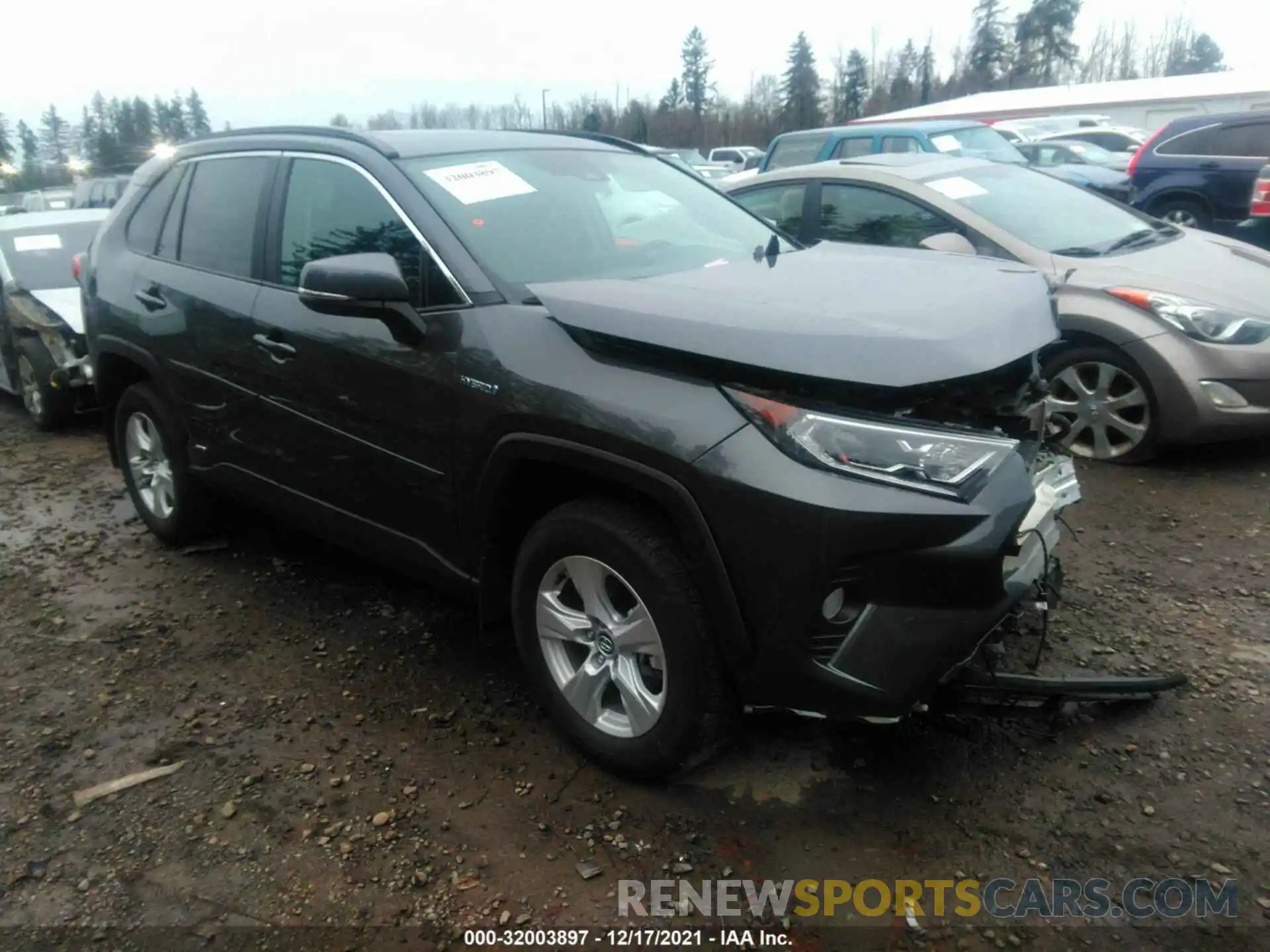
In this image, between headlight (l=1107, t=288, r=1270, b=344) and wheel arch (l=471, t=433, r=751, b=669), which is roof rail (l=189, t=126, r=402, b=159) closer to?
wheel arch (l=471, t=433, r=751, b=669)

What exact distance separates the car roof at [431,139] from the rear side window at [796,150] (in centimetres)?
761

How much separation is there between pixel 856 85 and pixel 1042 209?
Result: 65520mm

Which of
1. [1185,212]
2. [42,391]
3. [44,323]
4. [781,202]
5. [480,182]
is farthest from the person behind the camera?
[1185,212]

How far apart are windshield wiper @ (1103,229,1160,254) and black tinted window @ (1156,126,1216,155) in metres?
6.86

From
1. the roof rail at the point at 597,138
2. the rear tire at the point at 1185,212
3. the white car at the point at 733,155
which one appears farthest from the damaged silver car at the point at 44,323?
the white car at the point at 733,155

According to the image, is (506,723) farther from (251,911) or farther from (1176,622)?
(1176,622)

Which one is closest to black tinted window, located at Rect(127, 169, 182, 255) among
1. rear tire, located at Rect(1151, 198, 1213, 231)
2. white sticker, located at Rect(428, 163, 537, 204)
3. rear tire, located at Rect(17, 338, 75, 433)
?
white sticker, located at Rect(428, 163, 537, 204)

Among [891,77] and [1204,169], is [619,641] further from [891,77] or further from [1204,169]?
[891,77]

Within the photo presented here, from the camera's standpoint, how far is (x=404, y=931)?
7.77ft

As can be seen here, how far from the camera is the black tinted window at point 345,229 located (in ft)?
9.95

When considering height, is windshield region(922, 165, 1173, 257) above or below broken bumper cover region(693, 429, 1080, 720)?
above

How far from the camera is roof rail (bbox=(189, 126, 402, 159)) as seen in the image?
3334 mm

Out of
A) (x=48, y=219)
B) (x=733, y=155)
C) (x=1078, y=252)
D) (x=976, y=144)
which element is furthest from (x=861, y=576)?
(x=733, y=155)

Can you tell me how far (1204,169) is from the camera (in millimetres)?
11188
